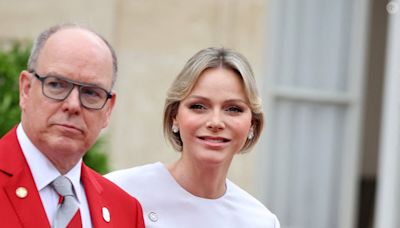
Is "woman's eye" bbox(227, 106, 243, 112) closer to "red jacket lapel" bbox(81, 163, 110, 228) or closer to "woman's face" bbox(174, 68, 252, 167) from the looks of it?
"woman's face" bbox(174, 68, 252, 167)

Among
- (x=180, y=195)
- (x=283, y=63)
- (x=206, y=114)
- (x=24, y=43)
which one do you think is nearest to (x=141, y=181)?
(x=180, y=195)

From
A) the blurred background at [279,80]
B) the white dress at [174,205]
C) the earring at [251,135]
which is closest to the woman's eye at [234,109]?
the earring at [251,135]

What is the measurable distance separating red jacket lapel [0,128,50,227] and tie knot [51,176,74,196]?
8cm

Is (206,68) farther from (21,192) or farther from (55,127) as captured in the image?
(21,192)

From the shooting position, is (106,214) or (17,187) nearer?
(17,187)

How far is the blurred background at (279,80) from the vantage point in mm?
8094

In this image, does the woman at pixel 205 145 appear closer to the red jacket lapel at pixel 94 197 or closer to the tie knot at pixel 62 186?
the red jacket lapel at pixel 94 197

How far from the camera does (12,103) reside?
250 inches

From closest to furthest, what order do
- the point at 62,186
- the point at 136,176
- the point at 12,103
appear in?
the point at 62,186
the point at 136,176
the point at 12,103

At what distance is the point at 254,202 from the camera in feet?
14.9

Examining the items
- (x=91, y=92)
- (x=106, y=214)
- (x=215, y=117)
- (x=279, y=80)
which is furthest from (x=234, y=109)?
(x=279, y=80)

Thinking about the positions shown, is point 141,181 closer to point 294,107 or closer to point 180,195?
point 180,195

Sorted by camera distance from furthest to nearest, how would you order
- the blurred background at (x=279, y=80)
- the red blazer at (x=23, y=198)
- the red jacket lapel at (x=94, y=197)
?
the blurred background at (x=279, y=80) → the red jacket lapel at (x=94, y=197) → the red blazer at (x=23, y=198)

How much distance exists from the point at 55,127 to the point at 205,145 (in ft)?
3.03
